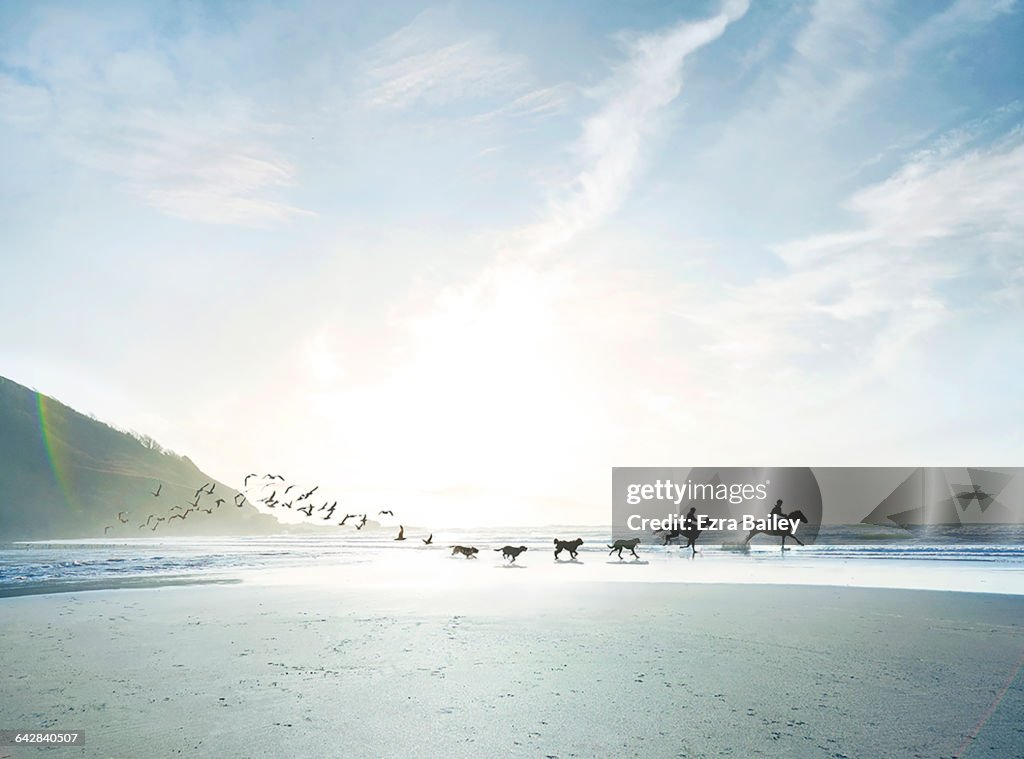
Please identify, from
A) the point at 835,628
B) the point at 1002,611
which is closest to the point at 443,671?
the point at 835,628

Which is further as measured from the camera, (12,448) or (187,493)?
(187,493)

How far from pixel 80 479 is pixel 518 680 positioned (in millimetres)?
171049

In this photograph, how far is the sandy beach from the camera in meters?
5.90

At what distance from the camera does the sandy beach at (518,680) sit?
5.90 m

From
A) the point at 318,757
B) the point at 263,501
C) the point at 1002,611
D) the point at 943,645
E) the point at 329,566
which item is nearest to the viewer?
the point at 318,757

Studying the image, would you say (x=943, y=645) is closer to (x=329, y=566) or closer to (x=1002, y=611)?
(x=1002, y=611)

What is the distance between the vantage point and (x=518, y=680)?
814 cm

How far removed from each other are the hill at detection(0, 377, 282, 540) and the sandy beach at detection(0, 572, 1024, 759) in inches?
4966

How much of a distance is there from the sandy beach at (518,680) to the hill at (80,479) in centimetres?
12613

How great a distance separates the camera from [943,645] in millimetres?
10586

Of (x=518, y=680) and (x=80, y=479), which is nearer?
(x=518, y=680)

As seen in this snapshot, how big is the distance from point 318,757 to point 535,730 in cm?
201

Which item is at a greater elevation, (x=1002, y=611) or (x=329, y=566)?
(x=1002, y=611)

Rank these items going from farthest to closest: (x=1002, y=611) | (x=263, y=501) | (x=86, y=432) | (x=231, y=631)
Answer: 1. (x=86, y=432)
2. (x=263, y=501)
3. (x=1002, y=611)
4. (x=231, y=631)
